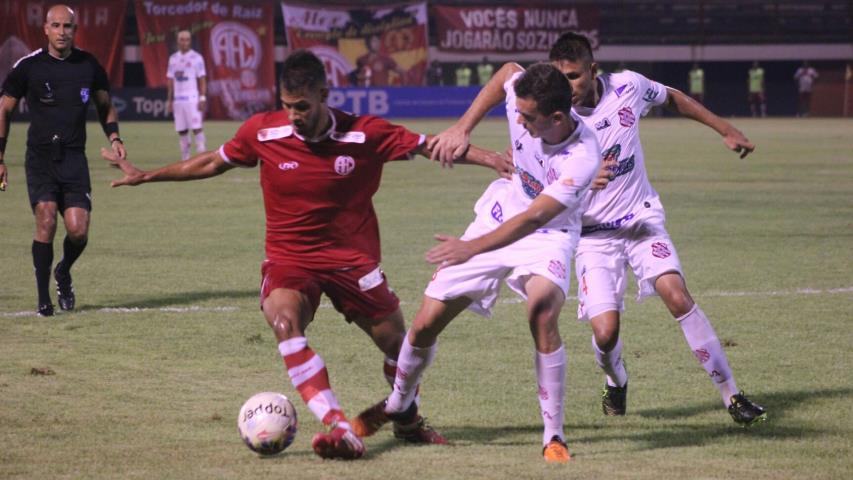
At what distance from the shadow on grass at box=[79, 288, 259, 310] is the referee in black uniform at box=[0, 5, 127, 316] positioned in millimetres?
A: 392

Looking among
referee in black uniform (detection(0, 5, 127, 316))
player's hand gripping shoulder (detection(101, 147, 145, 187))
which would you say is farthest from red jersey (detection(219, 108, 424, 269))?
referee in black uniform (detection(0, 5, 127, 316))

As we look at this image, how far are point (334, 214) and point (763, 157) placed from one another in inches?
942

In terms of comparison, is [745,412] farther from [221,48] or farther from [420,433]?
[221,48]

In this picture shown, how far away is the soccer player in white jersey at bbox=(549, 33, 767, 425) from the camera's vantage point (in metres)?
6.84

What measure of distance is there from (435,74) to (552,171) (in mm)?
46632

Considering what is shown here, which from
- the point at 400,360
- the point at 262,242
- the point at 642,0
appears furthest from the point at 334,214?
the point at 642,0

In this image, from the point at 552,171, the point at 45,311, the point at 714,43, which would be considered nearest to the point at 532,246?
the point at 552,171

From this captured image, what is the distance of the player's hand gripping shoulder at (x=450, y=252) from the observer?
541cm

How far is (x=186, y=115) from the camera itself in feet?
85.2

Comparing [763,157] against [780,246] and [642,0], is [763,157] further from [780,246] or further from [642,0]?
[642,0]

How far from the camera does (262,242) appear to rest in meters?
14.9

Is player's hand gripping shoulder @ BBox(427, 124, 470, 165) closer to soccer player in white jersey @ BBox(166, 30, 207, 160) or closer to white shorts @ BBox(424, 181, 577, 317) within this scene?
white shorts @ BBox(424, 181, 577, 317)

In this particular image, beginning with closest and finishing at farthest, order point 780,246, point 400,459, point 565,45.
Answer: point 400,459 → point 565,45 → point 780,246

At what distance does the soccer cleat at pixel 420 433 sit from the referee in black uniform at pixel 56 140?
4844mm
